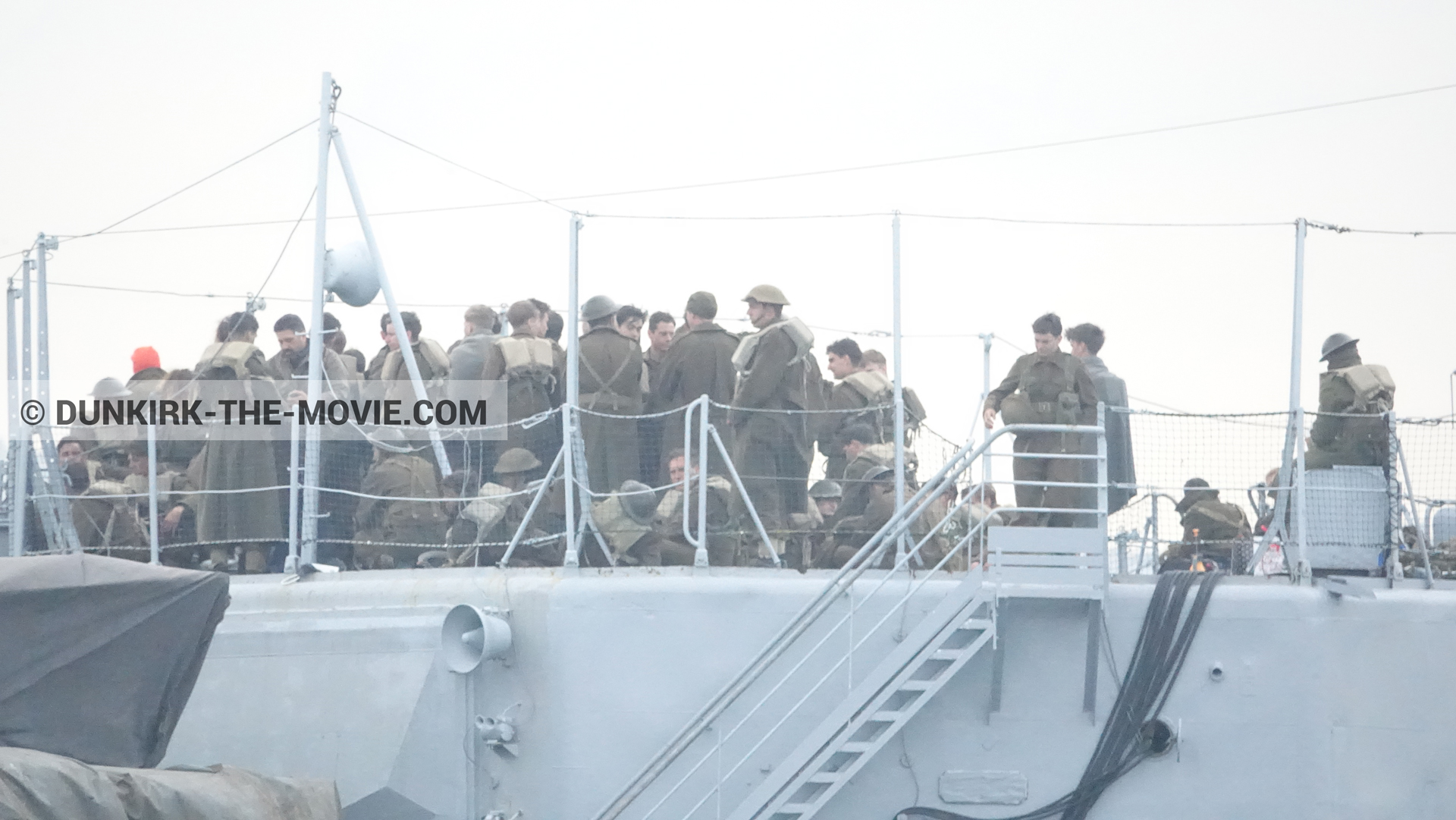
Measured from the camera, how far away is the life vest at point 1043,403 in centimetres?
1040

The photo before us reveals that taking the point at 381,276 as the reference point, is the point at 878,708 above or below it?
below

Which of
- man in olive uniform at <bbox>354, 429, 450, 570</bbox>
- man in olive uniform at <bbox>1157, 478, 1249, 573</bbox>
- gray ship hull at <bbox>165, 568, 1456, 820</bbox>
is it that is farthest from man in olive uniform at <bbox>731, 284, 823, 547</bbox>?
man in olive uniform at <bbox>1157, 478, 1249, 573</bbox>

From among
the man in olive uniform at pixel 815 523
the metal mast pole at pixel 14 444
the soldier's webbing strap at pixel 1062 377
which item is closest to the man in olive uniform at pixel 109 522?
the metal mast pole at pixel 14 444

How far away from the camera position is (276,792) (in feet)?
29.5

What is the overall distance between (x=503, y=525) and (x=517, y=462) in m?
0.38

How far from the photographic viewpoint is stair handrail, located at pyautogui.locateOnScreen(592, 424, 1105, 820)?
8.97m

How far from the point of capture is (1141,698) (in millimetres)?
9406

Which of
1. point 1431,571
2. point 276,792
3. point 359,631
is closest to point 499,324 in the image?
point 359,631

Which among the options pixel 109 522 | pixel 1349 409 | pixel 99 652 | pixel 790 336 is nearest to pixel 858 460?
pixel 790 336

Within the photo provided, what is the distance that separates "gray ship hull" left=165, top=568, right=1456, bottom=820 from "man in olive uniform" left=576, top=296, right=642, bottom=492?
0.79 meters

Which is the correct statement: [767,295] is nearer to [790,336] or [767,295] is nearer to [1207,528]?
[790,336]

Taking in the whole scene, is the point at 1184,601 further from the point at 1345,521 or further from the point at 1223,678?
the point at 1345,521

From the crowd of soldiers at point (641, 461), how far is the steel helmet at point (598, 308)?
0.04 ft

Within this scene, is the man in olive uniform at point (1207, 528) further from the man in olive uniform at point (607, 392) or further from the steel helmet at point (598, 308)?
the steel helmet at point (598, 308)
